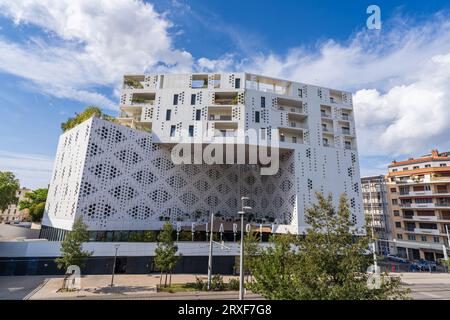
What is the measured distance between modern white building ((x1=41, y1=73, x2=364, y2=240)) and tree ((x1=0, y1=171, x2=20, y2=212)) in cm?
760

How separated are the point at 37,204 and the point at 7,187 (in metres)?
19.4

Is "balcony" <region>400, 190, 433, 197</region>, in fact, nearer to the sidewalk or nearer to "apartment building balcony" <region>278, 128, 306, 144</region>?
"apartment building balcony" <region>278, 128, 306, 144</region>

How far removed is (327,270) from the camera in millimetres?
9656

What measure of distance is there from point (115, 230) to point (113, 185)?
5668 mm

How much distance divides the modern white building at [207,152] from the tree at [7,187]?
7596 millimetres

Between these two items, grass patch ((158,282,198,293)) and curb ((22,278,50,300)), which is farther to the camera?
grass patch ((158,282,198,293))

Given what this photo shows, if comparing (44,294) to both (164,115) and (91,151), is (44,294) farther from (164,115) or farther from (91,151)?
(164,115)

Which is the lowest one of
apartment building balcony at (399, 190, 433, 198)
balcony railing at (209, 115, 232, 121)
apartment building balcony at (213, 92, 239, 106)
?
apartment building balcony at (399, 190, 433, 198)

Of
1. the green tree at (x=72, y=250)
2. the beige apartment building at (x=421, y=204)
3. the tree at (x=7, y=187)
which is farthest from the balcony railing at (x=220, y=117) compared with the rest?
the beige apartment building at (x=421, y=204)

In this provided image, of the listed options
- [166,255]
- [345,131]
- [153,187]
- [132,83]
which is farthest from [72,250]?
[345,131]

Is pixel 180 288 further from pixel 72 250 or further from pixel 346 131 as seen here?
pixel 346 131

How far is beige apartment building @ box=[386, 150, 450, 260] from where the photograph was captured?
43906 mm

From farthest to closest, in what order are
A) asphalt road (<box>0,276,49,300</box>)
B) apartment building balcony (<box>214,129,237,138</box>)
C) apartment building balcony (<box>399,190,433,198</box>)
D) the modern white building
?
apartment building balcony (<box>399,190,433,198</box>)
apartment building balcony (<box>214,129,237,138</box>)
the modern white building
asphalt road (<box>0,276,49,300</box>)

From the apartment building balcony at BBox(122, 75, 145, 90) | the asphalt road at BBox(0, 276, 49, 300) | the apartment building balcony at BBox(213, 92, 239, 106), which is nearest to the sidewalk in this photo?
the asphalt road at BBox(0, 276, 49, 300)
